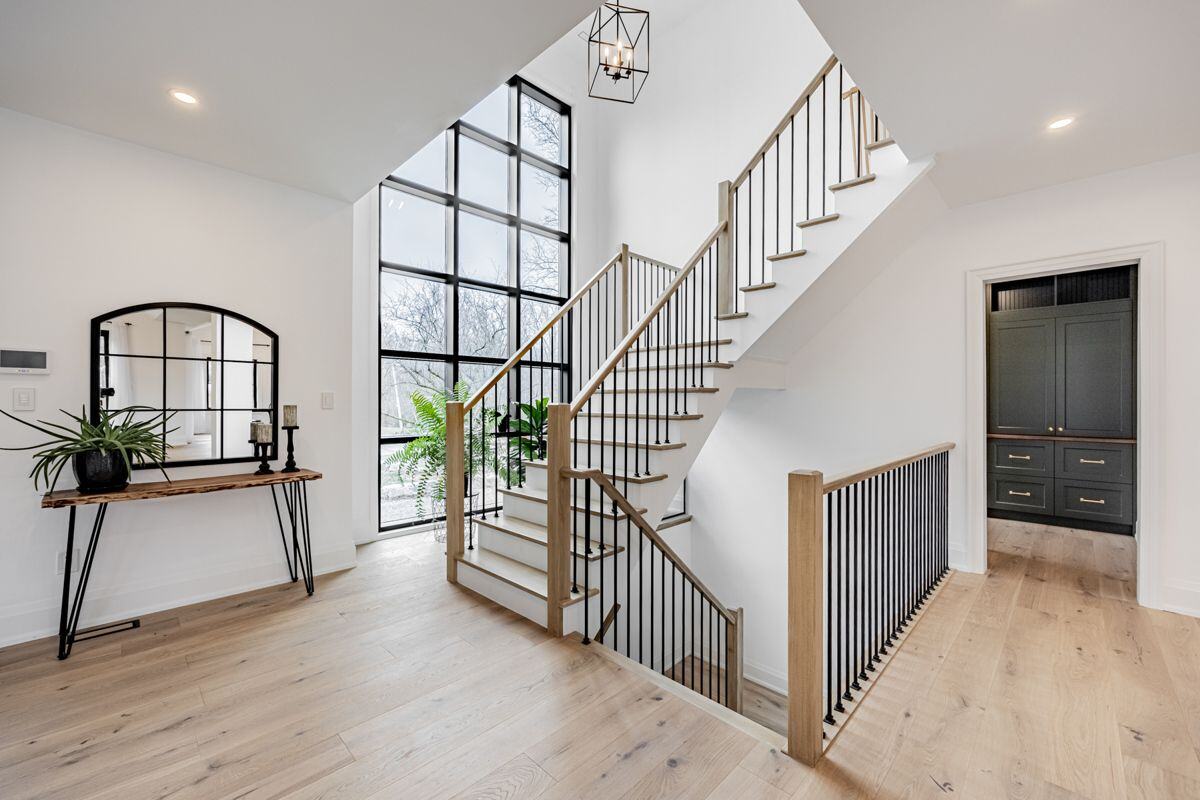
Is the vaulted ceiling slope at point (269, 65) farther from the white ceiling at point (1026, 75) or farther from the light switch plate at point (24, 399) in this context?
the light switch plate at point (24, 399)

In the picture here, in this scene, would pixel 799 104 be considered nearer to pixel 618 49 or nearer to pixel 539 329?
pixel 618 49

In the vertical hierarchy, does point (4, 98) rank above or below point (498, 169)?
below

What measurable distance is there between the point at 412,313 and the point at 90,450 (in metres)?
2.62

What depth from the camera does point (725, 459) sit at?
4.91m

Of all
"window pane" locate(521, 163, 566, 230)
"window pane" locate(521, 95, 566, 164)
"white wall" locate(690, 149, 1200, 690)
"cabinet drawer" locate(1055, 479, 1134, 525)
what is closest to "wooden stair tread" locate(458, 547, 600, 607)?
"white wall" locate(690, 149, 1200, 690)

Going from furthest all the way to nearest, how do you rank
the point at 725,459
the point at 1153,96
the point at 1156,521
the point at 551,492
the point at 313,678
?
the point at 725,459
the point at 1156,521
the point at 551,492
the point at 1153,96
the point at 313,678

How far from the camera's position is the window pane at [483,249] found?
5.13m

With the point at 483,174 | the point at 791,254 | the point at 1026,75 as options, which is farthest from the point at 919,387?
the point at 483,174

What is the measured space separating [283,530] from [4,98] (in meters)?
2.54

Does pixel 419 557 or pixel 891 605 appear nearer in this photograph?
pixel 891 605

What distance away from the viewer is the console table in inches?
94.4

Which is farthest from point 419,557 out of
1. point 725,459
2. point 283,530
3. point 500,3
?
point 500,3

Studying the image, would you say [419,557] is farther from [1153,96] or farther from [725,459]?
[1153,96]

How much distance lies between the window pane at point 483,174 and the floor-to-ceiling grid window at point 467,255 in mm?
11
